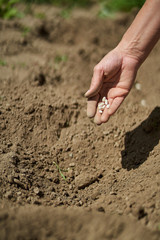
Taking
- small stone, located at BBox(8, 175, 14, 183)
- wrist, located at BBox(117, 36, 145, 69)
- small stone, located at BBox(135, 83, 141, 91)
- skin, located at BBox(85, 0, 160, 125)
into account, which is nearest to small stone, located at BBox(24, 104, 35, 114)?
skin, located at BBox(85, 0, 160, 125)

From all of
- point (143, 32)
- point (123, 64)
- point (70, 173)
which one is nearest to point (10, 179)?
point (70, 173)

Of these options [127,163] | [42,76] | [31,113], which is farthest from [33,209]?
[42,76]

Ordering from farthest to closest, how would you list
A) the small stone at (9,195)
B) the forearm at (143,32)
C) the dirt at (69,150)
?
the forearm at (143,32) < the small stone at (9,195) < the dirt at (69,150)

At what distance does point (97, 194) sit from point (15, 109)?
4.00 feet

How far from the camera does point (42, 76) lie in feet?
10.6

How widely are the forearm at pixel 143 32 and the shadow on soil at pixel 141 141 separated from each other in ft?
2.00

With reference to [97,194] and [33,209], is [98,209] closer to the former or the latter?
[97,194]

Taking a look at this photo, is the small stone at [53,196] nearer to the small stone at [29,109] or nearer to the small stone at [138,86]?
the small stone at [29,109]

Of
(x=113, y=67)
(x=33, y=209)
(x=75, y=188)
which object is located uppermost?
(x=113, y=67)

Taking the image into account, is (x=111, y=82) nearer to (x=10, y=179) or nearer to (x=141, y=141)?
(x=141, y=141)

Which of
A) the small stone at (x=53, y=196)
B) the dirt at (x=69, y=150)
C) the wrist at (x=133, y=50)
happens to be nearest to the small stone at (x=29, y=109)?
the dirt at (x=69, y=150)

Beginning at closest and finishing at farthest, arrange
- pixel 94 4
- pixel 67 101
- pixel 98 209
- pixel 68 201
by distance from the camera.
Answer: pixel 98 209 < pixel 68 201 < pixel 67 101 < pixel 94 4

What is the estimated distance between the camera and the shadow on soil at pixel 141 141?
236 centimetres

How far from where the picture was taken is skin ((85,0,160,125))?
228cm
